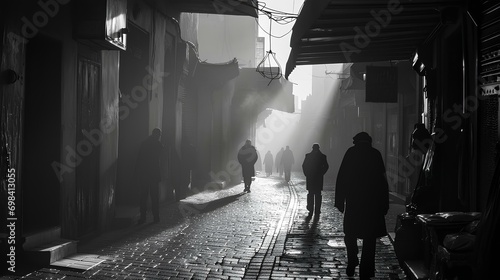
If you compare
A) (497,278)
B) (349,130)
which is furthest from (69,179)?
(349,130)

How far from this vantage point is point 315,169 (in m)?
14.2

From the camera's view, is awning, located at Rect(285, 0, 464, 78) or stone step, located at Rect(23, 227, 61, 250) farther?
stone step, located at Rect(23, 227, 61, 250)

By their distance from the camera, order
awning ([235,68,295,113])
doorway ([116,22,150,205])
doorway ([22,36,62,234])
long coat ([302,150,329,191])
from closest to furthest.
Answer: doorway ([22,36,62,234]) < long coat ([302,150,329,191]) < doorway ([116,22,150,205]) < awning ([235,68,295,113])

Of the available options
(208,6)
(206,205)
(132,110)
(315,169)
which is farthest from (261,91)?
(315,169)

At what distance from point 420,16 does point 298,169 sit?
49.7 metres

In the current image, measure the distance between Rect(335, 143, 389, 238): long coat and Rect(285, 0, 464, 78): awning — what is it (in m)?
1.80

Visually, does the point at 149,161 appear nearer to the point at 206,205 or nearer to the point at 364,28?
the point at 206,205

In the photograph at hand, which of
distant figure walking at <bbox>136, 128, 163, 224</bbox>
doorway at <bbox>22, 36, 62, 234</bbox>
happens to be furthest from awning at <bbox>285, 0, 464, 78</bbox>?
doorway at <bbox>22, 36, 62, 234</bbox>

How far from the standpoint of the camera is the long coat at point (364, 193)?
305 inches

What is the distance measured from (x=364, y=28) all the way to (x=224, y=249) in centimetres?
406

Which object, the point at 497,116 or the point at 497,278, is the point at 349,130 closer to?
the point at 497,116

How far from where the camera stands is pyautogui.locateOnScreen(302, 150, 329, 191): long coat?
1415 cm

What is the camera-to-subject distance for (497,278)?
3.95 meters

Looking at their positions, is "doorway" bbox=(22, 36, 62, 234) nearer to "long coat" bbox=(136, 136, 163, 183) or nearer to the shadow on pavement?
"long coat" bbox=(136, 136, 163, 183)
